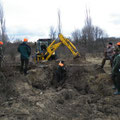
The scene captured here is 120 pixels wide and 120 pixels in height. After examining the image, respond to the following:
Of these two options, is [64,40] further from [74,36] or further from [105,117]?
[74,36]

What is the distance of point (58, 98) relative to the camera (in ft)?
18.4

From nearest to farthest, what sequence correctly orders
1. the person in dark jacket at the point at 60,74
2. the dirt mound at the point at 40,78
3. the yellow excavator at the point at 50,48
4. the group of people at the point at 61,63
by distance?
1. the group of people at the point at 61,63
2. the dirt mound at the point at 40,78
3. the person in dark jacket at the point at 60,74
4. the yellow excavator at the point at 50,48

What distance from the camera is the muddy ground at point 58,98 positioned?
419 cm

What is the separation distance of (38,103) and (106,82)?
3551mm

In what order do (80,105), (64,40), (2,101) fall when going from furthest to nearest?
(64,40)
(80,105)
(2,101)

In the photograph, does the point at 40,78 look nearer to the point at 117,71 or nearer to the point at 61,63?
the point at 61,63

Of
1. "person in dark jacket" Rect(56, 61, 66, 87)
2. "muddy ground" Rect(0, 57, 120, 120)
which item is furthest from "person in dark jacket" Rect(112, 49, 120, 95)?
"person in dark jacket" Rect(56, 61, 66, 87)

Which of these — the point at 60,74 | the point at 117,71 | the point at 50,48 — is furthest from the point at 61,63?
the point at 50,48

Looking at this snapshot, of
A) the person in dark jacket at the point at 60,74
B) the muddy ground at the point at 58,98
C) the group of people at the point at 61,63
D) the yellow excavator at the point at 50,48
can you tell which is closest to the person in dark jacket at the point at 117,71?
the group of people at the point at 61,63

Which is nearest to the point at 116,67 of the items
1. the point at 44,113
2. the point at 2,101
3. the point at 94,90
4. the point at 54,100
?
the point at 94,90

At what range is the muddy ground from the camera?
419 cm

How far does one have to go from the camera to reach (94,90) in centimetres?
665

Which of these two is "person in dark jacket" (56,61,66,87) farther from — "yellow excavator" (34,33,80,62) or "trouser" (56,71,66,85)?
"yellow excavator" (34,33,80,62)

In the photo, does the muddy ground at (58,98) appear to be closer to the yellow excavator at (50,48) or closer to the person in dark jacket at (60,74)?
the person in dark jacket at (60,74)
